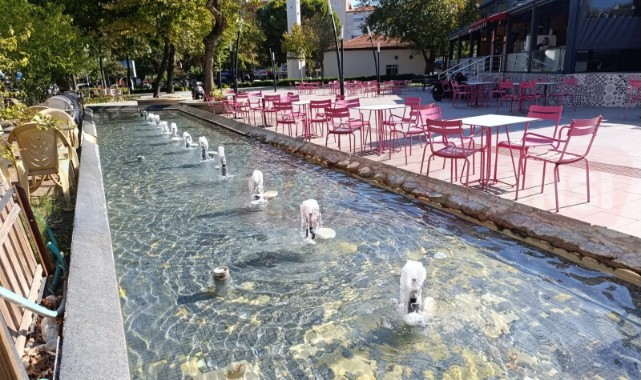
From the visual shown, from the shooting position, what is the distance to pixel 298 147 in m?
9.22

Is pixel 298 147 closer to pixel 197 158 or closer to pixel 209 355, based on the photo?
pixel 197 158

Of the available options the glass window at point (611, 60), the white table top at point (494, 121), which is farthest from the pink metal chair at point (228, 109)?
the glass window at point (611, 60)

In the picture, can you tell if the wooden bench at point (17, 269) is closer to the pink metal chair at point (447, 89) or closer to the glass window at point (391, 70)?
the pink metal chair at point (447, 89)

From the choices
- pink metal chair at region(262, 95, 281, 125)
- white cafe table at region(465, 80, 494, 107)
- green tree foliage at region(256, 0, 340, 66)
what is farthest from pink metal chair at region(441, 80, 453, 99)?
green tree foliage at region(256, 0, 340, 66)

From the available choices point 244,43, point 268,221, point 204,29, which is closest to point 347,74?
point 244,43

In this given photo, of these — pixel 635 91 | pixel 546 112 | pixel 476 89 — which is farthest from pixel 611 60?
pixel 546 112

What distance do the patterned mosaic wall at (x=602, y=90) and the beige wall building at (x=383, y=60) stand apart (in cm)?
3165

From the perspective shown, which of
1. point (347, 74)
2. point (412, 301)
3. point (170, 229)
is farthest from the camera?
point (347, 74)

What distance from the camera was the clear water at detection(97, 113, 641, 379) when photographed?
284cm

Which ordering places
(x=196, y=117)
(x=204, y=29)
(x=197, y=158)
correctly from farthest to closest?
(x=204, y=29) < (x=196, y=117) < (x=197, y=158)

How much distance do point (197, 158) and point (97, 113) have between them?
1369cm

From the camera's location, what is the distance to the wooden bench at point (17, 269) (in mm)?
2724

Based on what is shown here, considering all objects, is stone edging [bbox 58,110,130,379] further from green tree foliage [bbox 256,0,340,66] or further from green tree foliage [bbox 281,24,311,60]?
green tree foliage [bbox 256,0,340,66]

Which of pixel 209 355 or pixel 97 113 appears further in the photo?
pixel 97 113
